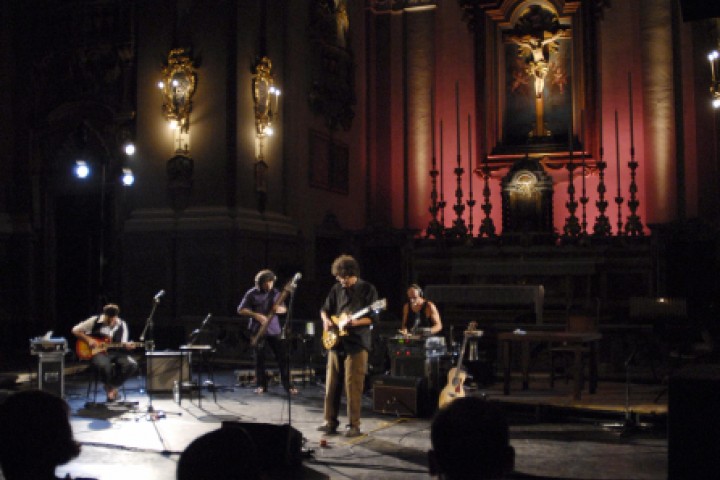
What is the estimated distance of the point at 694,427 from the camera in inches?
181

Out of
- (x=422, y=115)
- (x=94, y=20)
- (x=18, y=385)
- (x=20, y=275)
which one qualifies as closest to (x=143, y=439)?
(x=18, y=385)

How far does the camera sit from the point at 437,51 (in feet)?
64.2

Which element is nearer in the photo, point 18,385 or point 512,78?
point 18,385

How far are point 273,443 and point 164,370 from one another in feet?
14.6

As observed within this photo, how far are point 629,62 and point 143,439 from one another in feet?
47.3

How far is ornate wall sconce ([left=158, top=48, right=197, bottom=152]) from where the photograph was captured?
1421 cm

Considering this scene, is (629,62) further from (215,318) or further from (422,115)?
(215,318)

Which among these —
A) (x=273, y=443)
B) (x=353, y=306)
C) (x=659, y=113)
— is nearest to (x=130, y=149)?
(x=353, y=306)

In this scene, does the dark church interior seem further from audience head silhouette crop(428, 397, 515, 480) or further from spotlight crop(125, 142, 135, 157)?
audience head silhouette crop(428, 397, 515, 480)

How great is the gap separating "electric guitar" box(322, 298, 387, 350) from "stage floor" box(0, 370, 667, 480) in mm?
905

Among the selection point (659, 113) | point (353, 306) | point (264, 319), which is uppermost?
point (659, 113)

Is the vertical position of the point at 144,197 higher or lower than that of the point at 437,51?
lower

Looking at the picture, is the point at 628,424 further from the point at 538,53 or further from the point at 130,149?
the point at 538,53

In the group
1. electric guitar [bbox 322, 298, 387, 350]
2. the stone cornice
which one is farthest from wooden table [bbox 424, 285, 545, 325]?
the stone cornice
